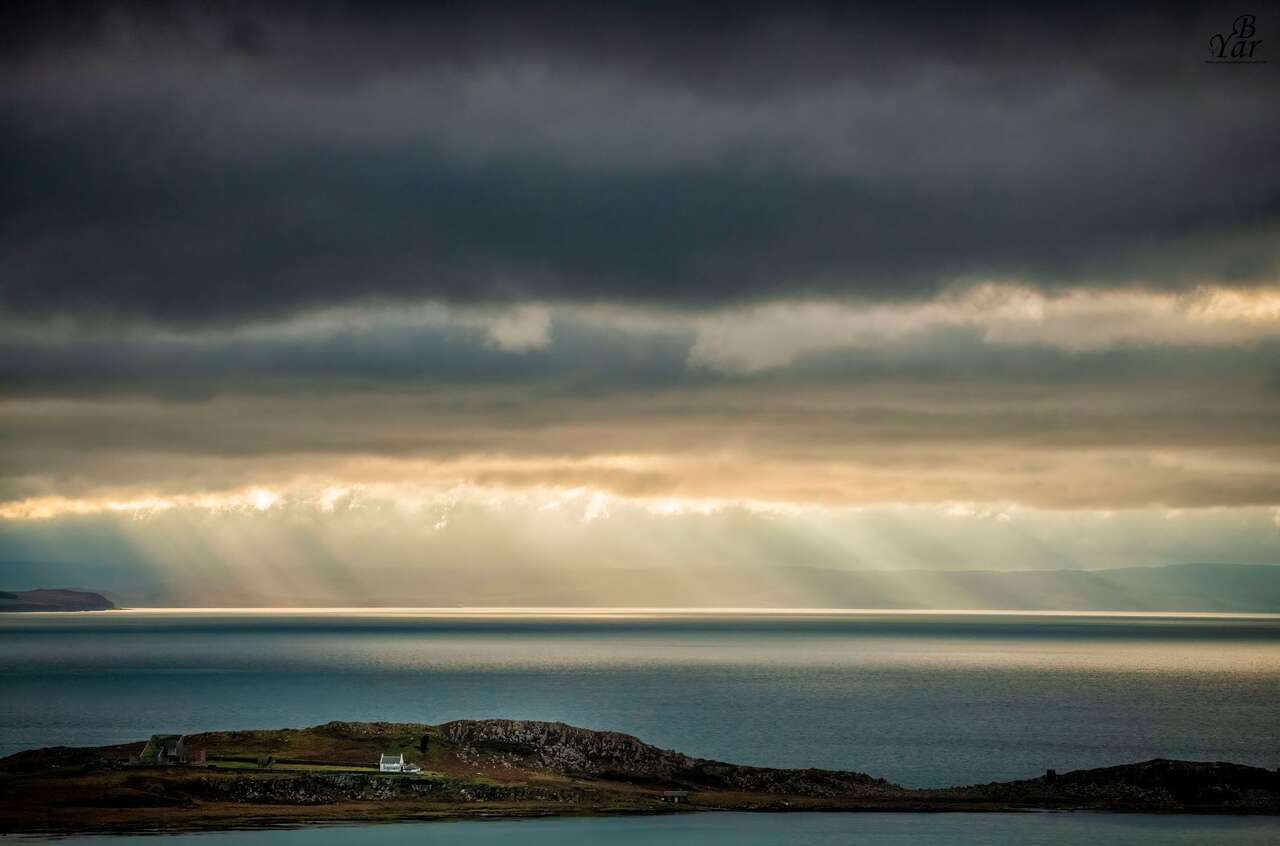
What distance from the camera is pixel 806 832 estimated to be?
10462 cm

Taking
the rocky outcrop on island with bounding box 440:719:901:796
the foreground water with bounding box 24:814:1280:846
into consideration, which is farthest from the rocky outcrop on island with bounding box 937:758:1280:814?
the rocky outcrop on island with bounding box 440:719:901:796

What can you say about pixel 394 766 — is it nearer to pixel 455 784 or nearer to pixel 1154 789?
pixel 455 784

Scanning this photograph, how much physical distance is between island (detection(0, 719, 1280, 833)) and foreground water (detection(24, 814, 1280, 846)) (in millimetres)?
2970

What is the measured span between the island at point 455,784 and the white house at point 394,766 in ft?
0.54

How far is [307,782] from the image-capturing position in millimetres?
111625

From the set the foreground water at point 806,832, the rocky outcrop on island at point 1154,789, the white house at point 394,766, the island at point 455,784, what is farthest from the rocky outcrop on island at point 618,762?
the foreground water at point 806,832

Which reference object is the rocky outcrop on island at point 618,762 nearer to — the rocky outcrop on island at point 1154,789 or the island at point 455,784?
the island at point 455,784

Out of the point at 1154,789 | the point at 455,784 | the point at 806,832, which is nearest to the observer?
the point at 806,832

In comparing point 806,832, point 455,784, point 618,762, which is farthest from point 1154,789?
point 455,784

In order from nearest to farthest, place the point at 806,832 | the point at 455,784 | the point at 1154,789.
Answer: the point at 806,832 → the point at 455,784 → the point at 1154,789

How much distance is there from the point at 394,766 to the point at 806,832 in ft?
112

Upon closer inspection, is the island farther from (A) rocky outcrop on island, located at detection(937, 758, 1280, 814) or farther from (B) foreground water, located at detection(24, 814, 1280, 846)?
(B) foreground water, located at detection(24, 814, 1280, 846)

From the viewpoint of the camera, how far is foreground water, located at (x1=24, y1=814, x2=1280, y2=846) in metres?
96.9

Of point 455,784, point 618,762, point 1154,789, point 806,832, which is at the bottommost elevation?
point 806,832
